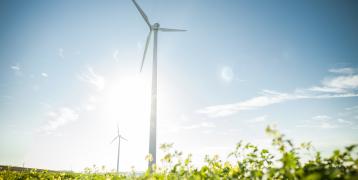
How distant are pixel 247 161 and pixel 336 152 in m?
2.21

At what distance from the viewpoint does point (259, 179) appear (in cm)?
373

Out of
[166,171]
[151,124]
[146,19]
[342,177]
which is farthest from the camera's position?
[146,19]

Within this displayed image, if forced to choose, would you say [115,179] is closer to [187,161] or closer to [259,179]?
[187,161]

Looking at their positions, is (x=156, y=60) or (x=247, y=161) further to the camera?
(x=156, y=60)

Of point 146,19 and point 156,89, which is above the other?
point 146,19

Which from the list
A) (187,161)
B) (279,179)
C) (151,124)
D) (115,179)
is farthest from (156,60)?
(279,179)

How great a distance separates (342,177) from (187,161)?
2980 mm

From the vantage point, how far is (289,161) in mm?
2697

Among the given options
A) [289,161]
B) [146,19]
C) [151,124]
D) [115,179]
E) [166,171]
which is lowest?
[115,179]

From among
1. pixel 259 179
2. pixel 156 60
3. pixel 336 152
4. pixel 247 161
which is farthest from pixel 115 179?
pixel 156 60

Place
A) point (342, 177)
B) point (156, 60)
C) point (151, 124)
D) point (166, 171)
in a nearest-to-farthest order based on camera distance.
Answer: point (342, 177) → point (166, 171) → point (151, 124) → point (156, 60)

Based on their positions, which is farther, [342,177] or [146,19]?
[146,19]

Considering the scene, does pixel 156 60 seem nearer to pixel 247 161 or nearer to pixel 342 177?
pixel 247 161

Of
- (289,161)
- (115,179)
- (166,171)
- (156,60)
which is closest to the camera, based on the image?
(289,161)
